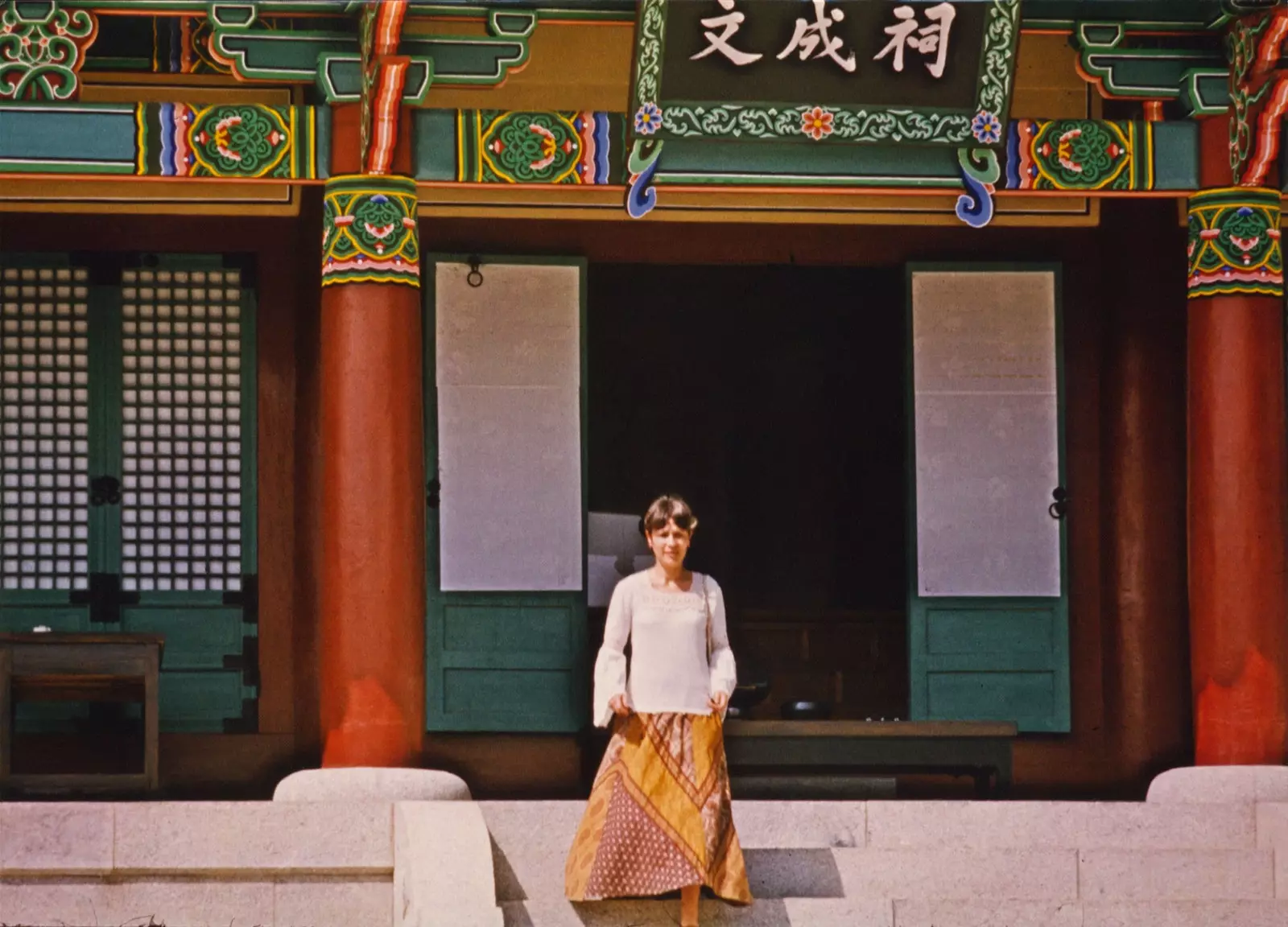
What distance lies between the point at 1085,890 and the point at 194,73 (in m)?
5.57

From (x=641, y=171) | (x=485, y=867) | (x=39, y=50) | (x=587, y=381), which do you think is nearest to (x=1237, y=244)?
(x=641, y=171)

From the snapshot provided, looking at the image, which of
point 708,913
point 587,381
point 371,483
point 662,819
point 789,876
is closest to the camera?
point 662,819

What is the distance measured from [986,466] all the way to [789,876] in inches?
129

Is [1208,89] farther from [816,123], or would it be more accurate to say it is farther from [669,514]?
[669,514]

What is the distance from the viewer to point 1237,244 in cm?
932

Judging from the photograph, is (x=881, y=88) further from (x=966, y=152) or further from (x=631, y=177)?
(x=631, y=177)

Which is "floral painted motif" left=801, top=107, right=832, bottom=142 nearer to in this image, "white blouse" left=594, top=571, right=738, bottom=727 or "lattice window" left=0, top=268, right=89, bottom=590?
"white blouse" left=594, top=571, right=738, bottom=727

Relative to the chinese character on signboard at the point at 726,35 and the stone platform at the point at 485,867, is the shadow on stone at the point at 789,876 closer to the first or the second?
the stone platform at the point at 485,867

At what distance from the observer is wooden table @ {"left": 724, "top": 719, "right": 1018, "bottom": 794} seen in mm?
9422

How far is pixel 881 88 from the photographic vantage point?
9211 mm

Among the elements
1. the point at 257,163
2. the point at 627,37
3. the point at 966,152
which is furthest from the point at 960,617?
the point at 257,163

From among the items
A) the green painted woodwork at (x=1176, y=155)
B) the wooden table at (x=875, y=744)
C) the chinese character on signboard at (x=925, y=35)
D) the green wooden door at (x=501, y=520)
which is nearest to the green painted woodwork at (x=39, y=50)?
the green wooden door at (x=501, y=520)

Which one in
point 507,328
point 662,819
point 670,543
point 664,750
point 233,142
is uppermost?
point 233,142

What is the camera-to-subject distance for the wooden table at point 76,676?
30.2 feet
